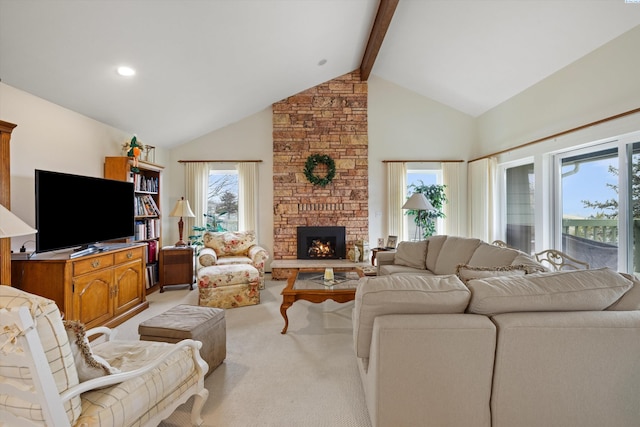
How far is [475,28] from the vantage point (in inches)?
138

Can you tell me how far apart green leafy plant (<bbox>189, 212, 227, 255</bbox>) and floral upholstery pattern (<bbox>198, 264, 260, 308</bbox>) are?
1.43 m

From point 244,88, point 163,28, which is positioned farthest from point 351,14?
point 163,28

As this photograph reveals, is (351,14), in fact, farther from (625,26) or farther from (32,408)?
(32,408)

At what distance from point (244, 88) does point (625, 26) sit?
4178mm

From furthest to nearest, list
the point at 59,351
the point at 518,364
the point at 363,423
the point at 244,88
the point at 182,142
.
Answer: the point at 182,142, the point at 244,88, the point at 363,423, the point at 518,364, the point at 59,351

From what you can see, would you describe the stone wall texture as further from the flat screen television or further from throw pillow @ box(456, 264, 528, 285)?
throw pillow @ box(456, 264, 528, 285)

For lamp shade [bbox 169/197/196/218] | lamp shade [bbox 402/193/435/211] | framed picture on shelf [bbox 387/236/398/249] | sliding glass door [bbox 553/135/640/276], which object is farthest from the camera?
framed picture on shelf [bbox 387/236/398/249]

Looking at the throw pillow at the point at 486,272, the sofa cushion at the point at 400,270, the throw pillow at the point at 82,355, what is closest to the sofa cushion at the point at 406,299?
the throw pillow at the point at 486,272

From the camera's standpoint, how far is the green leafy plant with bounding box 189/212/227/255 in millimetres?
5277

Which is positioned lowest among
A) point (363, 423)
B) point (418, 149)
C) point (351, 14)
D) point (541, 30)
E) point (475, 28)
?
point (363, 423)

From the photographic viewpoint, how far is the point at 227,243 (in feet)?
16.0

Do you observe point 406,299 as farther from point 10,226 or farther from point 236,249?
point 236,249

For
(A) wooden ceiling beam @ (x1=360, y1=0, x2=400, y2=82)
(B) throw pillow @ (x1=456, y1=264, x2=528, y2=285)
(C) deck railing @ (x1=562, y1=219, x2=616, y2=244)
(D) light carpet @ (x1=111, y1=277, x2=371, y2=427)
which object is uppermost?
(A) wooden ceiling beam @ (x1=360, y1=0, x2=400, y2=82)

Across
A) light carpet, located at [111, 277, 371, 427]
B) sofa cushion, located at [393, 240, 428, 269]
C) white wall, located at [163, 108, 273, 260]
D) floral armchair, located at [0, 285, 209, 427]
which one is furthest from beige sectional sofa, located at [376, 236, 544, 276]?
floral armchair, located at [0, 285, 209, 427]
